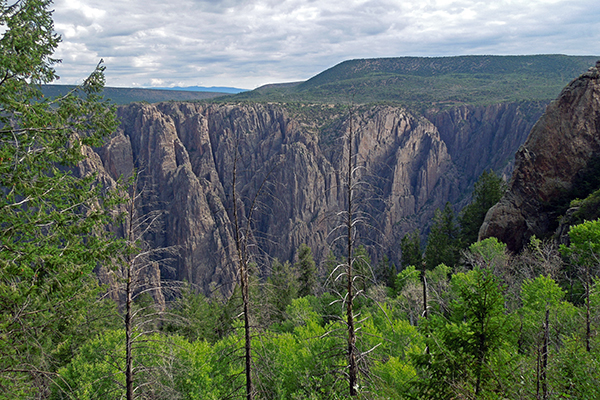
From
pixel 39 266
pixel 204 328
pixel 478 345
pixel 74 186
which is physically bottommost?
pixel 204 328

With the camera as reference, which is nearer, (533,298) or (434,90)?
(533,298)

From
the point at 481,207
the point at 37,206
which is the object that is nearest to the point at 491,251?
the point at 481,207

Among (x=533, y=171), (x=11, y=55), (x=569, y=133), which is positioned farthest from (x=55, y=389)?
(x=569, y=133)

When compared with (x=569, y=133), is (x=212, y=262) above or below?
below

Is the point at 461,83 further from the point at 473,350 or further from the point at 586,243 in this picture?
the point at 473,350

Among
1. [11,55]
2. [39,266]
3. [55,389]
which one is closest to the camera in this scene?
[39,266]

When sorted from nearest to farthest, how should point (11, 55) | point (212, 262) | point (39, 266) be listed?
point (39, 266), point (11, 55), point (212, 262)

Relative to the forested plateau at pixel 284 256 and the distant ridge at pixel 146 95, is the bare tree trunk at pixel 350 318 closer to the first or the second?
the forested plateau at pixel 284 256

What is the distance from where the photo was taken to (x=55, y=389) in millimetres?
18047

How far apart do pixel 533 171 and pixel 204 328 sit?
38.6 meters

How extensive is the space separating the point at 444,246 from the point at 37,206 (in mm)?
50777

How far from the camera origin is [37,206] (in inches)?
322

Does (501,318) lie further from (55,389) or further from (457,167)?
(457,167)

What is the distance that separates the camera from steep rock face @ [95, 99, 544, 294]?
9231 cm
